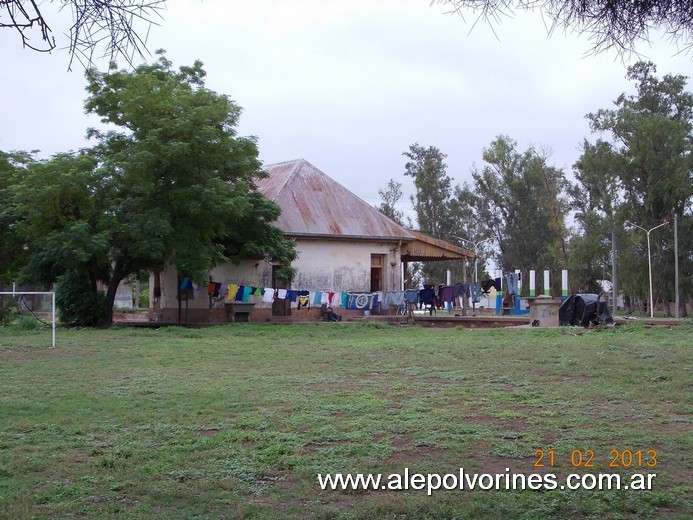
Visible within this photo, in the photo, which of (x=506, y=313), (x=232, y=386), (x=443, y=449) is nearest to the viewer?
(x=443, y=449)

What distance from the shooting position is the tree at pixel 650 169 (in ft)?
153

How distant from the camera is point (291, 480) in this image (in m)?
6.04

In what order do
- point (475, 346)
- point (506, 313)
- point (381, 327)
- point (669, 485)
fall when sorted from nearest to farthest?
point (669, 485), point (475, 346), point (381, 327), point (506, 313)

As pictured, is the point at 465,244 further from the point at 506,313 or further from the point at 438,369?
the point at 438,369

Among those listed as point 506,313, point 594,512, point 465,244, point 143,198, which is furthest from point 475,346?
point 465,244

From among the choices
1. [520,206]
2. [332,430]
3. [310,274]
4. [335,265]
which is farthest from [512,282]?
[520,206]

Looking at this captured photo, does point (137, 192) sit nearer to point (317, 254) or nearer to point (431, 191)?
point (317, 254)

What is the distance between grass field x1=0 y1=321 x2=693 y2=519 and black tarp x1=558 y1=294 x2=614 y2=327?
309 inches

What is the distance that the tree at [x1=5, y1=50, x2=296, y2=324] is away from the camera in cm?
2322

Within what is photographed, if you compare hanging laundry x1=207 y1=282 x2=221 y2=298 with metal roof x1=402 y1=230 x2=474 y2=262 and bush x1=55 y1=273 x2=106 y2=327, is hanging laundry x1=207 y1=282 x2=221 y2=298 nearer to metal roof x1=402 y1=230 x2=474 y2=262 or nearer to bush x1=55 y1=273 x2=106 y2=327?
bush x1=55 y1=273 x2=106 y2=327

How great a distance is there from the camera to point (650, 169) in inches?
1875

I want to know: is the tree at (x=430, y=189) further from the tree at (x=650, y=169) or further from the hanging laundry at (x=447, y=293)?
the hanging laundry at (x=447, y=293)

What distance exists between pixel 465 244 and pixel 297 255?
37144 millimetres

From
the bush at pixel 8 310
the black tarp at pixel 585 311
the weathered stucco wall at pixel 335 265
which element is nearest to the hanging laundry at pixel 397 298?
the weathered stucco wall at pixel 335 265
